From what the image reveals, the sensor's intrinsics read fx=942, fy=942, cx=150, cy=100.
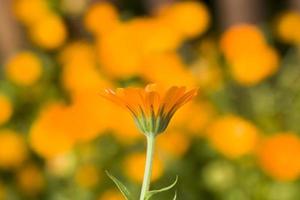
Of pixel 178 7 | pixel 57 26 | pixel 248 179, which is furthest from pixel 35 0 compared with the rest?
pixel 248 179

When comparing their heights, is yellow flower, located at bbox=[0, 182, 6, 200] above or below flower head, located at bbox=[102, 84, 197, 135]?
below

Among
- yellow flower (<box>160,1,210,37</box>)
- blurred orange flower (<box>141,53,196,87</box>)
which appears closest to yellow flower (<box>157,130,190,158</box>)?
blurred orange flower (<box>141,53,196,87</box>)

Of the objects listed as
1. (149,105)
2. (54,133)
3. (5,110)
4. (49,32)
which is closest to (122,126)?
(54,133)

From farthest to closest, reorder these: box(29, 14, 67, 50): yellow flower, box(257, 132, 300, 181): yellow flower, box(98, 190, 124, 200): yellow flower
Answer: box(29, 14, 67, 50): yellow flower, box(98, 190, 124, 200): yellow flower, box(257, 132, 300, 181): yellow flower

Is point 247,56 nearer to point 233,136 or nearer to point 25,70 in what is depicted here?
point 233,136

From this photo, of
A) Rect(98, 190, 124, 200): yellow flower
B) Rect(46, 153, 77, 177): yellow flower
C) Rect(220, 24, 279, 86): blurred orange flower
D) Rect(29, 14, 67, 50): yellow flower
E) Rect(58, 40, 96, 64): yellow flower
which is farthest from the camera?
Rect(29, 14, 67, 50): yellow flower

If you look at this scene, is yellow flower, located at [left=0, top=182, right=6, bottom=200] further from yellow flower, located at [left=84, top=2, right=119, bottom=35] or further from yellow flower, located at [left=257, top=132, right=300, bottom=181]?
yellow flower, located at [left=257, top=132, right=300, bottom=181]

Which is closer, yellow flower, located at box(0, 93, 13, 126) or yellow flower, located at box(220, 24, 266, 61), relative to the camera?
yellow flower, located at box(220, 24, 266, 61)

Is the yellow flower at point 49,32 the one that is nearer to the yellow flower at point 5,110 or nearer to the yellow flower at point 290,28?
the yellow flower at point 5,110
